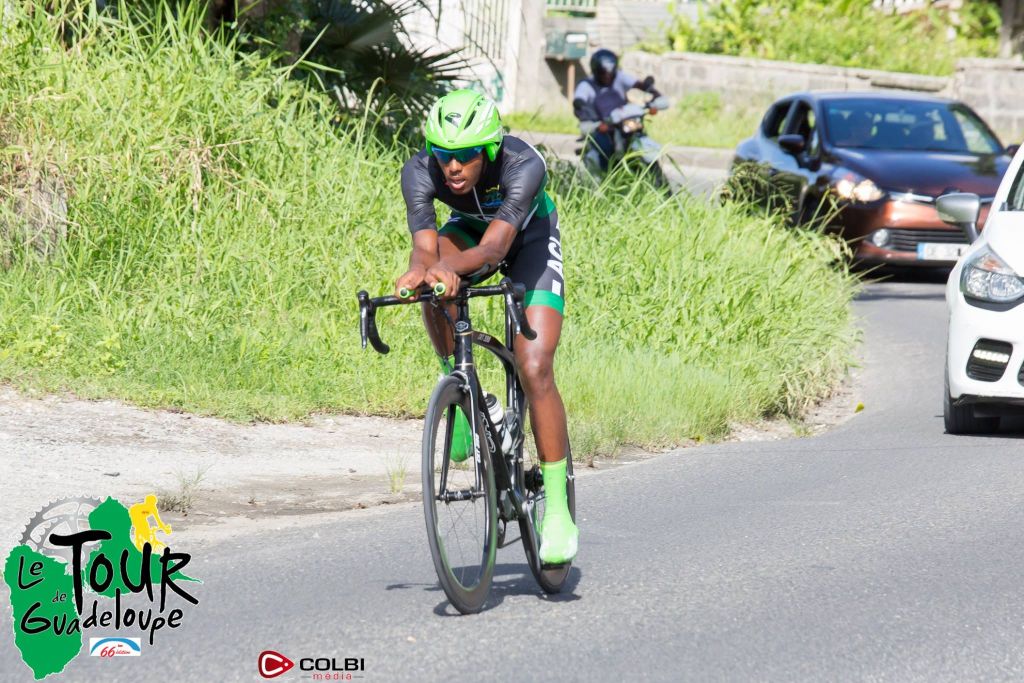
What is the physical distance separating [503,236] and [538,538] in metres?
1.02

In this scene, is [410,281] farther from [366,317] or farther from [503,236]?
[503,236]

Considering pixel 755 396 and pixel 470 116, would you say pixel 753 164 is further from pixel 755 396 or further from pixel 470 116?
A: pixel 470 116

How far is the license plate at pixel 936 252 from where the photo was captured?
589 inches

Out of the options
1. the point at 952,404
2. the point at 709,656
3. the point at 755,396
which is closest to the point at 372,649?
the point at 709,656

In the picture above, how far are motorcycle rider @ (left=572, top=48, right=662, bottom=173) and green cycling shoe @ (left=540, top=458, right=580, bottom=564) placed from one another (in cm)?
1069

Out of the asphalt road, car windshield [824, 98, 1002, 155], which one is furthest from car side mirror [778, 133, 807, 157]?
the asphalt road

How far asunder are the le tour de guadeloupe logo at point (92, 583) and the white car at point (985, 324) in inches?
168

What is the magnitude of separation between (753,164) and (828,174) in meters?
1.25

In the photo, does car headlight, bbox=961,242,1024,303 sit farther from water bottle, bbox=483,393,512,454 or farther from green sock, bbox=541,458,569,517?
water bottle, bbox=483,393,512,454

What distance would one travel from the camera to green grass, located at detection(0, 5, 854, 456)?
9.30 m

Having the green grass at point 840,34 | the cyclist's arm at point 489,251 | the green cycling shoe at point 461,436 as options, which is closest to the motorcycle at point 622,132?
the cyclist's arm at point 489,251

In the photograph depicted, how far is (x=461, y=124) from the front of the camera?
17.3 ft

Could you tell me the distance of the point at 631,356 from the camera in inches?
401

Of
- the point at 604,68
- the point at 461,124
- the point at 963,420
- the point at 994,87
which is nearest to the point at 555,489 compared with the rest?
the point at 461,124
